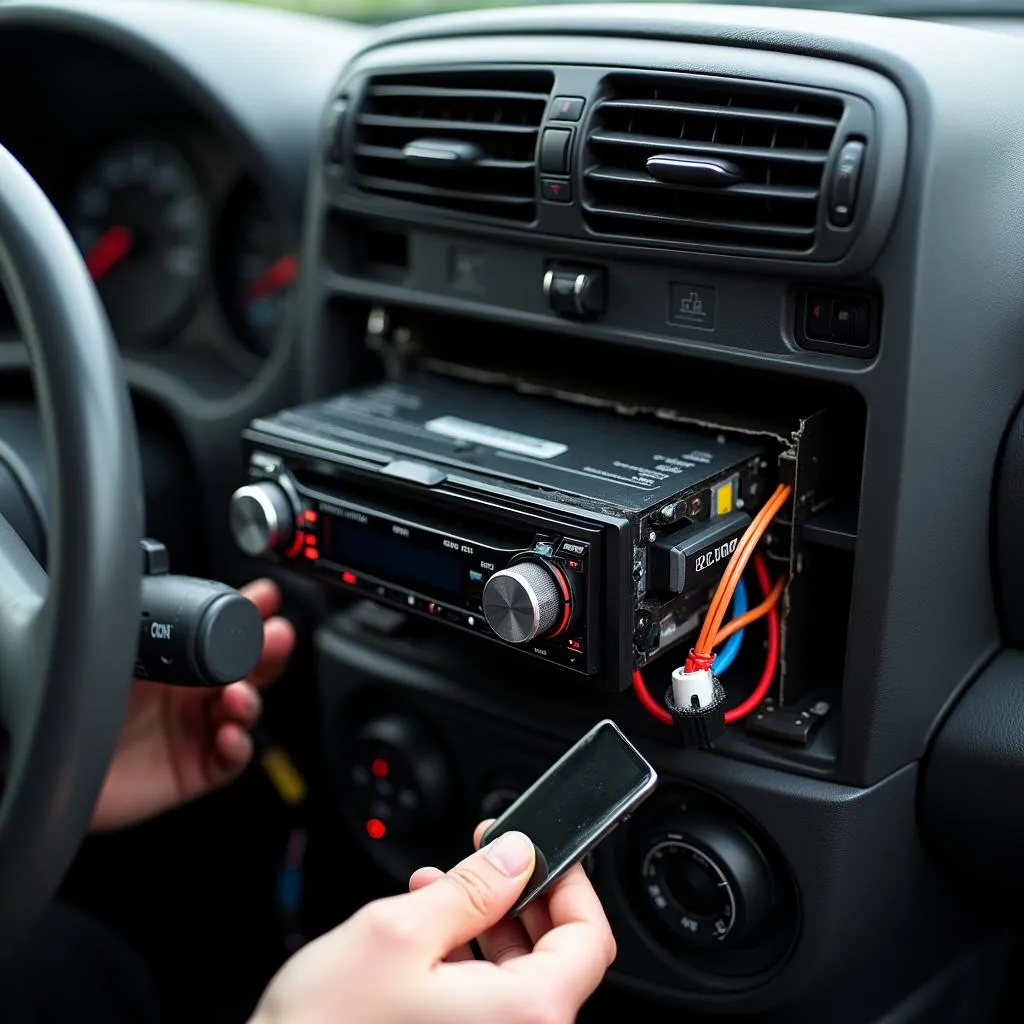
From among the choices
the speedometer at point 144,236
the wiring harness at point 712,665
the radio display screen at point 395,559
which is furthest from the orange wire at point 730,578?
the speedometer at point 144,236

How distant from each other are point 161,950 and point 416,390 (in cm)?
103

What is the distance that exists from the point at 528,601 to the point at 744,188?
362mm

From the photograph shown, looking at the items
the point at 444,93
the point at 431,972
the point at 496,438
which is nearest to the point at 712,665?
the point at 496,438

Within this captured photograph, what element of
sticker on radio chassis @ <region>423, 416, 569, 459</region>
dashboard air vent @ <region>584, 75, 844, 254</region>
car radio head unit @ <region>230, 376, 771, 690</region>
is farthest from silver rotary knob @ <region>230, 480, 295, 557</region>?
dashboard air vent @ <region>584, 75, 844, 254</region>

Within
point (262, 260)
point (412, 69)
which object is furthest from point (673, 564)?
point (262, 260)

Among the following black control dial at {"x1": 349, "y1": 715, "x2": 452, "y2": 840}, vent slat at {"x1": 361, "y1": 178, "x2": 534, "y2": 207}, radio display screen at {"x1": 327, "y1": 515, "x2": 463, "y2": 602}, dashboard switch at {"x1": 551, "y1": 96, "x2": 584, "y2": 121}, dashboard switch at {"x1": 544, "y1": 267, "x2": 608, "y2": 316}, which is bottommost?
black control dial at {"x1": 349, "y1": 715, "x2": 452, "y2": 840}

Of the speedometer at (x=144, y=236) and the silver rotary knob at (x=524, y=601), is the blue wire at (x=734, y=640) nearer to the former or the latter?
the silver rotary knob at (x=524, y=601)

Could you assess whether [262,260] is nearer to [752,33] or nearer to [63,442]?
[752,33]

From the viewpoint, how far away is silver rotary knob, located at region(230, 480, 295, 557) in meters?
1.20

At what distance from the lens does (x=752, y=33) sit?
1.03m

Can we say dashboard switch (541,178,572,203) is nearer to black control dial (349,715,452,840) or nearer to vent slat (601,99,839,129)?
vent slat (601,99,839,129)

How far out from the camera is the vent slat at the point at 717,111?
0.97 m

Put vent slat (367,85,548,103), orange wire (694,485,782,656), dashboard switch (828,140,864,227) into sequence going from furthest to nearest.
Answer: vent slat (367,85,548,103), orange wire (694,485,782,656), dashboard switch (828,140,864,227)

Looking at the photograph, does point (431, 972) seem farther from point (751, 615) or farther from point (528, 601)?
point (751, 615)
